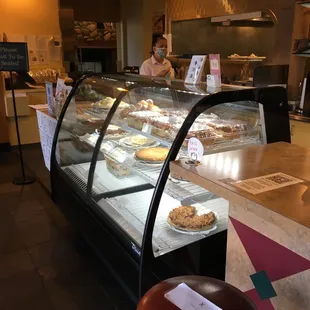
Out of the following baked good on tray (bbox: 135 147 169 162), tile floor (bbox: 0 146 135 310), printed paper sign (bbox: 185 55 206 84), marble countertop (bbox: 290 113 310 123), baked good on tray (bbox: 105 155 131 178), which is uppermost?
printed paper sign (bbox: 185 55 206 84)

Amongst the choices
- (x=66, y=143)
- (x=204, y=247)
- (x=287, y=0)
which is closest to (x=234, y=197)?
(x=204, y=247)

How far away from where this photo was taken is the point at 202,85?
2.35 meters

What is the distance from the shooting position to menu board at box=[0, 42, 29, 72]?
170 inches

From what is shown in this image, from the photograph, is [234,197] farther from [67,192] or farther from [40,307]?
[67,192]

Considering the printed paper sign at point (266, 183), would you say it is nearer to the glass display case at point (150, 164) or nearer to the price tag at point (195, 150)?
the glass display case at point (150, 164)

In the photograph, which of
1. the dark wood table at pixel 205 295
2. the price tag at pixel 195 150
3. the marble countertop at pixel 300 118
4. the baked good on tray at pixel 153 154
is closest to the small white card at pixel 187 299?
the dark wood table at pixel 205 295

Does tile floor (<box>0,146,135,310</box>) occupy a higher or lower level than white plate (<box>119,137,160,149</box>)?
lower

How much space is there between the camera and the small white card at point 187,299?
37.0 inches

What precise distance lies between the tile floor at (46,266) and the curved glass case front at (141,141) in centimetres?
54

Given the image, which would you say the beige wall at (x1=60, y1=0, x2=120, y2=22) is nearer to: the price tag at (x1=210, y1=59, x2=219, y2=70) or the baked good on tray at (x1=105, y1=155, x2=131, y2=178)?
the baked good on tray at (x1=105, y1=155, x2=131, y2=178)

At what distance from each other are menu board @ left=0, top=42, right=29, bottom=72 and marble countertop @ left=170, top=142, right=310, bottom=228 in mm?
3660

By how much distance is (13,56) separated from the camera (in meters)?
4.36

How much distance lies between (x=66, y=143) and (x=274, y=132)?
2.05 m

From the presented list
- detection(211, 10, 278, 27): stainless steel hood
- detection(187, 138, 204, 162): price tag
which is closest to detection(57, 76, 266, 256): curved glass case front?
detection(187, 138, 204, 162): price tag
